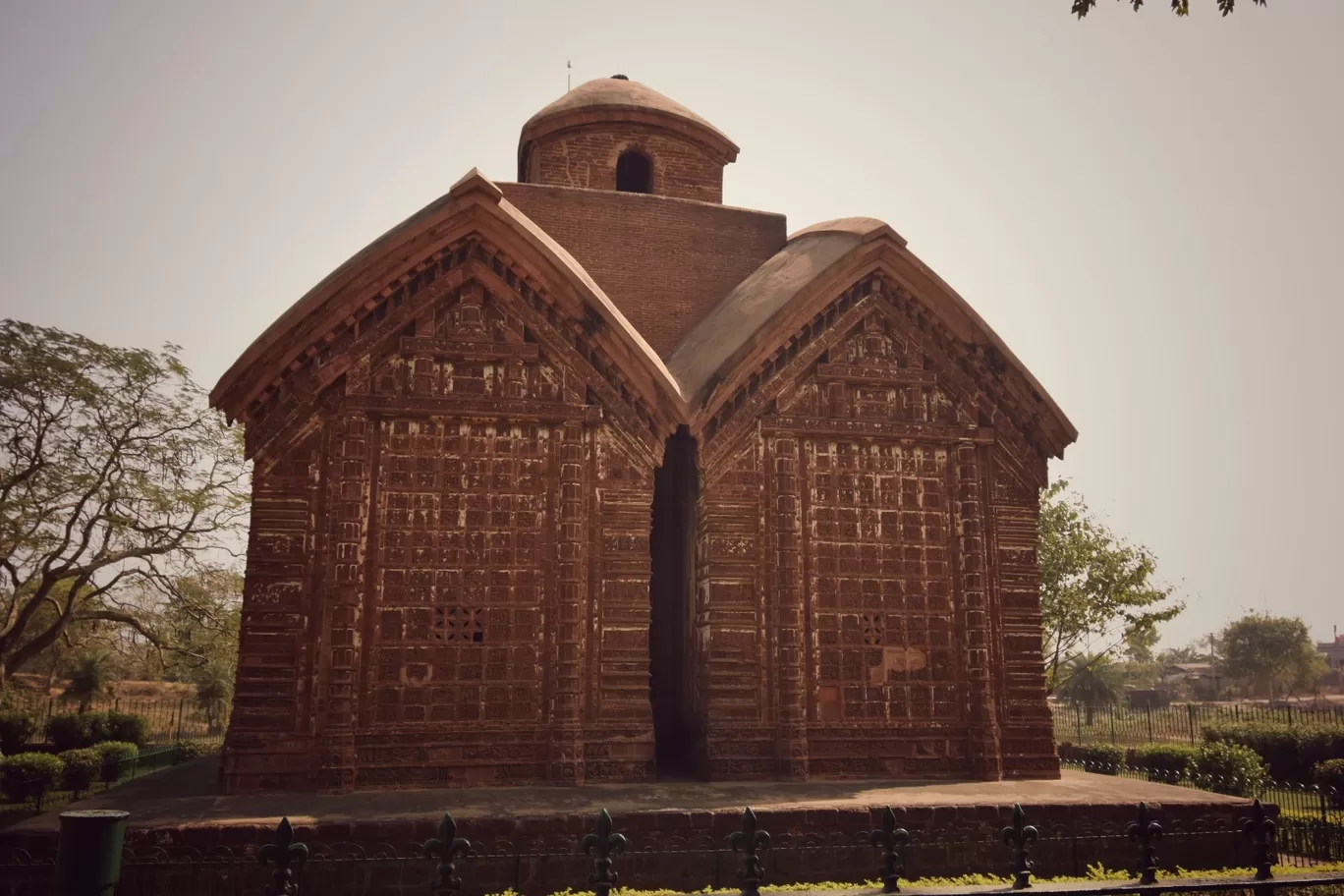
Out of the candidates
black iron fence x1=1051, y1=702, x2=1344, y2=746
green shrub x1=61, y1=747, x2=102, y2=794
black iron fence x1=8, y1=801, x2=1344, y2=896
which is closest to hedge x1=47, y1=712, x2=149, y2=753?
green shrub x1=61, y1=747, x2=102, y2=794

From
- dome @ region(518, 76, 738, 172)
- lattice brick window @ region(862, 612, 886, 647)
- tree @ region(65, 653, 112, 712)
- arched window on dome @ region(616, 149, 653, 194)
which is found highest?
dome @ region(518, 76, 738, 172)

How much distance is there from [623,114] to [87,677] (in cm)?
3020

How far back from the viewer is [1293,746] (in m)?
21.8

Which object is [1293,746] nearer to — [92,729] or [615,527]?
[615,527]

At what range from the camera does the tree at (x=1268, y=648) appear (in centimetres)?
5728

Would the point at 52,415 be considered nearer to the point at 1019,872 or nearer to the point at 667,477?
the point at 667,477

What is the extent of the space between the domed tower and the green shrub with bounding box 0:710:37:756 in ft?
65.6

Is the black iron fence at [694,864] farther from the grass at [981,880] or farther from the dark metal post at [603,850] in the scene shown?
the dark metal post at [603,850]

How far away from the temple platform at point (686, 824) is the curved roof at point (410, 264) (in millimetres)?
4560

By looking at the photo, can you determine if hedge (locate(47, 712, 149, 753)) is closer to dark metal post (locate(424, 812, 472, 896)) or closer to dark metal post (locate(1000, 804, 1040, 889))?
dark metal post (locate(424, 812, 472, 896))

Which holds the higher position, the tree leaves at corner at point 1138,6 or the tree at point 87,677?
the tree leaves at corner at point 1138,6

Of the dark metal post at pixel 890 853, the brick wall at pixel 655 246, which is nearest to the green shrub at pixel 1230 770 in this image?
the brick wall at pixel 655 246

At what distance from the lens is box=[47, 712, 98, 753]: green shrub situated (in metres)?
25.4

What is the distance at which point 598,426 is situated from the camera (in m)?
12.3
